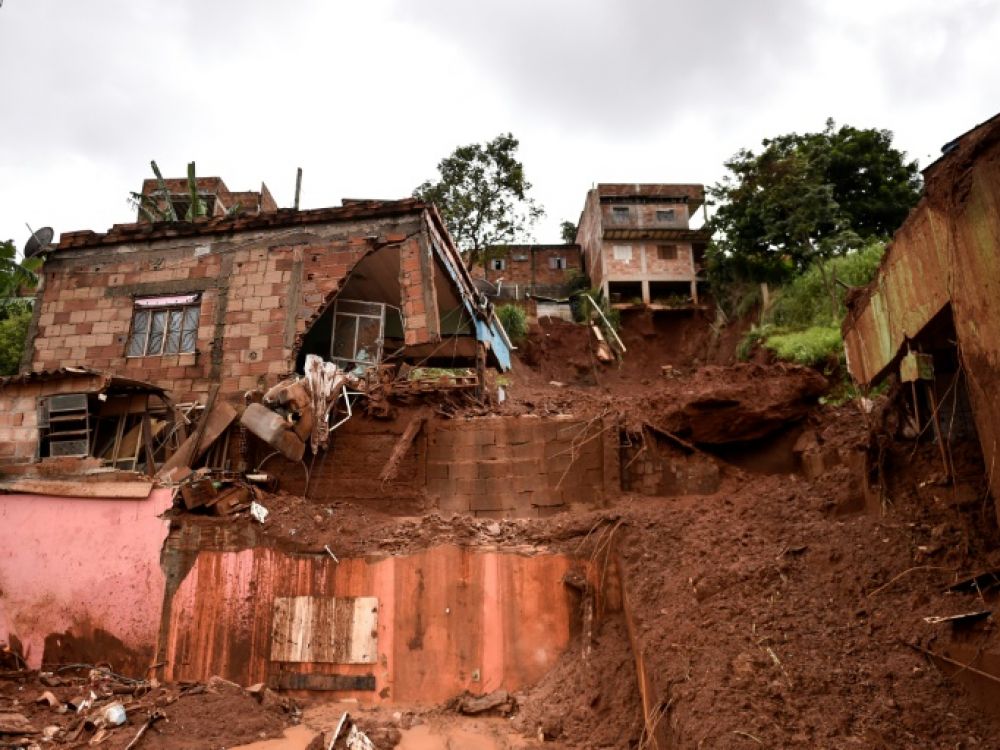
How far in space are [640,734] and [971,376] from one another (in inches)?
172

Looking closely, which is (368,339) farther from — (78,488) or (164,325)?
(78,488)

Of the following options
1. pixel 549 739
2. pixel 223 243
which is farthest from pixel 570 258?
pixel 549 739

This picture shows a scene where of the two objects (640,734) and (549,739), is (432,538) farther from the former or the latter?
(640,734)

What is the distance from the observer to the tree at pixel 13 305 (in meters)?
15.1

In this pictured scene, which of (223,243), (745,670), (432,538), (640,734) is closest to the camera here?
(745,670)

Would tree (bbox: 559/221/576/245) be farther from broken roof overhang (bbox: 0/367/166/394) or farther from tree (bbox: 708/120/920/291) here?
broken roof overhang (bbox: 0/367/166/394)

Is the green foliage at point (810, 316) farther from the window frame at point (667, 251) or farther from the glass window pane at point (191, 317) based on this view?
the glass window pane at point (191, 317)

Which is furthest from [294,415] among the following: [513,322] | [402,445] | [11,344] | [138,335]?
[513,322]

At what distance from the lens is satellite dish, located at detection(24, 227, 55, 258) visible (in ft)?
43.9

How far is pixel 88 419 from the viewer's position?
11016 millimetres

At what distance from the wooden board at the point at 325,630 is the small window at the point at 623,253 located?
954 inches

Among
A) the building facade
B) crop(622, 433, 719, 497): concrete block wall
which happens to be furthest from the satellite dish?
the building facade

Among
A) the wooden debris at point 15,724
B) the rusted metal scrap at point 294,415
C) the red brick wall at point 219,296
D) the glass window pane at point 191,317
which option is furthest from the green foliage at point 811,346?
the wooden debris at point 15,724

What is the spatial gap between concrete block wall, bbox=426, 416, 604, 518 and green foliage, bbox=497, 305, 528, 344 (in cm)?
1526
